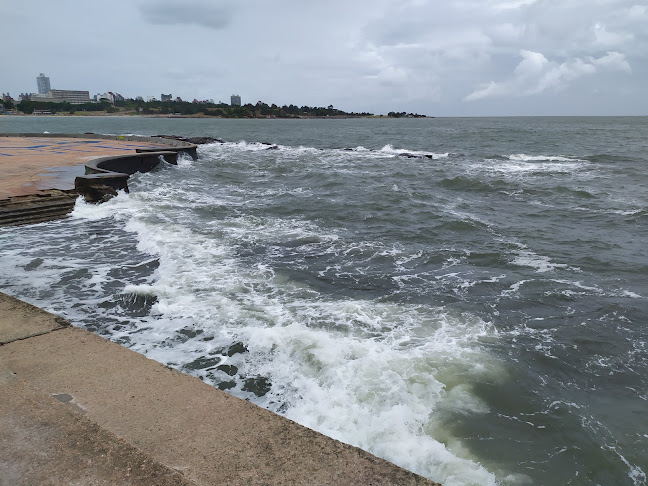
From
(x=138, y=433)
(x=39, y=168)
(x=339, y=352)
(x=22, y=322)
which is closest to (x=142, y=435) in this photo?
(x=138, y=433)

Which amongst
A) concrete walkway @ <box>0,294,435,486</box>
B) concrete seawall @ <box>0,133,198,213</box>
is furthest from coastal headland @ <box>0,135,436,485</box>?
concrete seawall @ <box>0,133,198,213</box>

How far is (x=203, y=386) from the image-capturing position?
327 centimetres

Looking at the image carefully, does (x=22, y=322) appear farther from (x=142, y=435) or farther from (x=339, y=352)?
(x=339, y=352)

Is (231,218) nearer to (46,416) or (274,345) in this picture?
(274,345)

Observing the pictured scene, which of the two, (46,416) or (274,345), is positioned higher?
A: (46,416)

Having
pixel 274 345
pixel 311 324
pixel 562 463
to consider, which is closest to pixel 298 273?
pixel 311 324

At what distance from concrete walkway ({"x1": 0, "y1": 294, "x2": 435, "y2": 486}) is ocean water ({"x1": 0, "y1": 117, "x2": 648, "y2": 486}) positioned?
103 cm

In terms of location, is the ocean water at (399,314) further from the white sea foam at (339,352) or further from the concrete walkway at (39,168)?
the concrete walkway at (39,168)

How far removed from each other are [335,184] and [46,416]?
16783mm

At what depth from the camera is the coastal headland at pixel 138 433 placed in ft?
7.43

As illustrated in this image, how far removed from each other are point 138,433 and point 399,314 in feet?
13.1

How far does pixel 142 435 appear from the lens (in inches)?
104

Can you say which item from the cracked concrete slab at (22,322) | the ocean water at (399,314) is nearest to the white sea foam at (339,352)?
the ocean water at (399,314)

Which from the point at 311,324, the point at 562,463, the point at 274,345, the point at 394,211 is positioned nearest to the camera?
the point at 562,463
